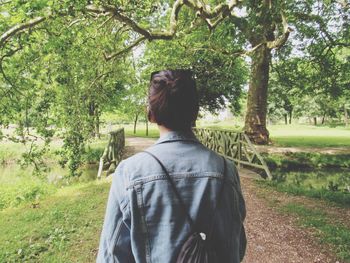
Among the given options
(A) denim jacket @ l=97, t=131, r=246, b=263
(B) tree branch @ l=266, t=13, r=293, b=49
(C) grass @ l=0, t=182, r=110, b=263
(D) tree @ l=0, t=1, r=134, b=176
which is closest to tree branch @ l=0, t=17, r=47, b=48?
(D) tree @ l=0, t=1, r=134, b=176

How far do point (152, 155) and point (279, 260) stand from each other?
175 inches

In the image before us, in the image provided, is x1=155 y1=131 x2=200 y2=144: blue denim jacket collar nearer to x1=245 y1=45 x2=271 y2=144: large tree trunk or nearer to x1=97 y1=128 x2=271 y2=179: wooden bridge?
x1=97 y1=128 x2=271 y2=179: wooden bridge

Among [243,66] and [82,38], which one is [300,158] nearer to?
[82,38]

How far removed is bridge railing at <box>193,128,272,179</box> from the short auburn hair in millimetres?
10475

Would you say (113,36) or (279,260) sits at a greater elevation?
(113,36)

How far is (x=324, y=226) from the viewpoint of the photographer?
683 centimetres

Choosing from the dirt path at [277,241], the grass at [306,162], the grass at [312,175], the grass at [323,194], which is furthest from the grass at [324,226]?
the grass at [306,162]

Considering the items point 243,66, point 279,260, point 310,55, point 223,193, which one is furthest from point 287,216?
point 243,66

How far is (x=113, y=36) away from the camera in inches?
472

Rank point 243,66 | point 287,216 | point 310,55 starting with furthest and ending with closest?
point 243,66 → point 310,55 → point 287,216

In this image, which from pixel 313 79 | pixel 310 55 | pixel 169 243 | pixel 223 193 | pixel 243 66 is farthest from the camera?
pixel 243 66

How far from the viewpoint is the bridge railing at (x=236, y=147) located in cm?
1267

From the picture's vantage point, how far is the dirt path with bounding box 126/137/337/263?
547 cm

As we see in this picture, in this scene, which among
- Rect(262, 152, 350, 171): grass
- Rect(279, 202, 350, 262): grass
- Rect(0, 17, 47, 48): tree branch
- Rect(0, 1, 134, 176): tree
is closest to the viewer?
Rect(0, 17, 47, 48): tree branch
